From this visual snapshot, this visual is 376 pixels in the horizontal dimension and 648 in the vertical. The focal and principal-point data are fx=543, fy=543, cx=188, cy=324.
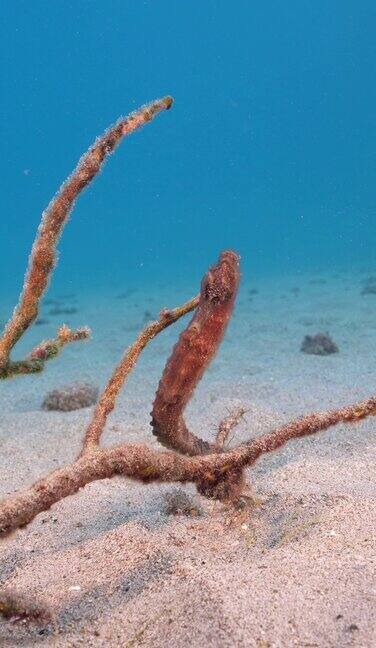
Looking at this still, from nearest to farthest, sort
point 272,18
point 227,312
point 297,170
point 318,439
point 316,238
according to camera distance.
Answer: point 227,312, point 318,439, point 316,238, point 272,18, point 297,170

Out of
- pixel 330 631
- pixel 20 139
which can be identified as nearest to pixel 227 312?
pixel 330 631

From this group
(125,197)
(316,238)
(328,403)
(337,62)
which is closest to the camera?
(328,403)

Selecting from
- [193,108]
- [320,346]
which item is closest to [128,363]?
[320,346]

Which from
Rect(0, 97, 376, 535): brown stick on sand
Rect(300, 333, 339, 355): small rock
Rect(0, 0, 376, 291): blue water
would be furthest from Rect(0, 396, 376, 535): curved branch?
Rect(0, 0, 376, 291): blue water

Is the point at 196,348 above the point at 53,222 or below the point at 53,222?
below

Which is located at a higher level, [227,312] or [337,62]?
[337,62]

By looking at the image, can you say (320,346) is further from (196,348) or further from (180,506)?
(196,348)

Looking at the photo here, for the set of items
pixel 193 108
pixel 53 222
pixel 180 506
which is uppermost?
pixel 193 108

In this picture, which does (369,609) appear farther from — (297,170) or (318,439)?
(297,170)
